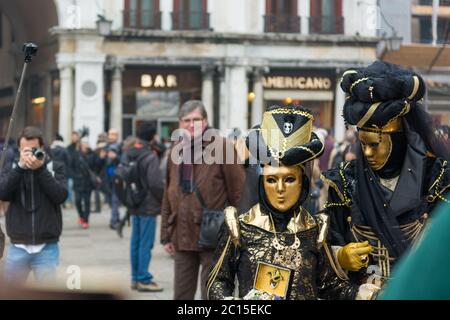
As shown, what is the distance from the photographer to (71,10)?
Answer: 30.8 metres

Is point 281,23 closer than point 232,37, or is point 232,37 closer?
point 232,37

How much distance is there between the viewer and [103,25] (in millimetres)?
30328

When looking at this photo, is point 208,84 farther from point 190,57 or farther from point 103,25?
point 103,25

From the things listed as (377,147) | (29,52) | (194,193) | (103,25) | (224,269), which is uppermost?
(103,25)

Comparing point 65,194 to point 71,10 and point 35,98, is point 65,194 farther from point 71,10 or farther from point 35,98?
point 35,98

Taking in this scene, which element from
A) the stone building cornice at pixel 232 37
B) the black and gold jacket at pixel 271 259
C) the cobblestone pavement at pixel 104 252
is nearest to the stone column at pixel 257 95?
the stone building cornice at pixel 232 37

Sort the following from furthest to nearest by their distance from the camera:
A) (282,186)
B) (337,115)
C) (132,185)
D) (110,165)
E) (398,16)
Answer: (337,115), (110,165), (398,16), (132,185), (282,186)

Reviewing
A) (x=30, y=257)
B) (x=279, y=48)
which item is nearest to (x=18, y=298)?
(x=30, y=257)

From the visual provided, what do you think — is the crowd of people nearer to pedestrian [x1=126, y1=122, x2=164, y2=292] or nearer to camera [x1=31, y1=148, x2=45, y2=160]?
camera [x1=31, y1=148, x2=45, y2=160]

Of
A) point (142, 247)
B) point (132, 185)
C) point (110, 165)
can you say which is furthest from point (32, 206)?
point (110, 165)

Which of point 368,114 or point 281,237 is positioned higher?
point 368,114

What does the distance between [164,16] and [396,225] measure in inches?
1148

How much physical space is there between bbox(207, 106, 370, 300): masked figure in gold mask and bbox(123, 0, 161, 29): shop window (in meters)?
28.7

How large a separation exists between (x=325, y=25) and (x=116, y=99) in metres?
7.50
